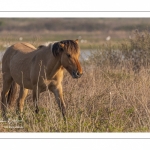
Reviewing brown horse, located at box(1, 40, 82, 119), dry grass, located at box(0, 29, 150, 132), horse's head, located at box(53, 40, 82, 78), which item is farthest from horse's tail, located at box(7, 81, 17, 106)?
horse's head, located at box(53, 40, 82, 78)

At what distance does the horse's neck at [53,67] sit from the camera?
8.95 m

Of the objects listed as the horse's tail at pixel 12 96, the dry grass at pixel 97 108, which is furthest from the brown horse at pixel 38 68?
the dry grass at pixel 97 108

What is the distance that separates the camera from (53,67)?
898cm

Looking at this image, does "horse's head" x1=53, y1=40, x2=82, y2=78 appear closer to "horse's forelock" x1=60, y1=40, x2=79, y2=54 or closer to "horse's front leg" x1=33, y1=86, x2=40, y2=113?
"horse's forelock" x1=60, y1=40, x2=79, y2=54

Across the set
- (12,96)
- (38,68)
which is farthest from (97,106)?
(12,96)

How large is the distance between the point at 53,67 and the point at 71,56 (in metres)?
0.60

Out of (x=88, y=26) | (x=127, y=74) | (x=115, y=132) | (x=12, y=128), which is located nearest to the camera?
(x=115, y=132)

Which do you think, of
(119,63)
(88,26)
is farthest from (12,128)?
(88,26)

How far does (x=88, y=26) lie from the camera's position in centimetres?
2519

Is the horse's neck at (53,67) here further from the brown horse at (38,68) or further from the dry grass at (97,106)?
the dry grass at (97,106)

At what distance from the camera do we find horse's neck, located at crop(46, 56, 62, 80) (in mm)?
8953

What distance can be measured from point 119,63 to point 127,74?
177 cm

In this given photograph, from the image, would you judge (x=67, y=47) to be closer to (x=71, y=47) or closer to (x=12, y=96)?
(x=71, y=47)
